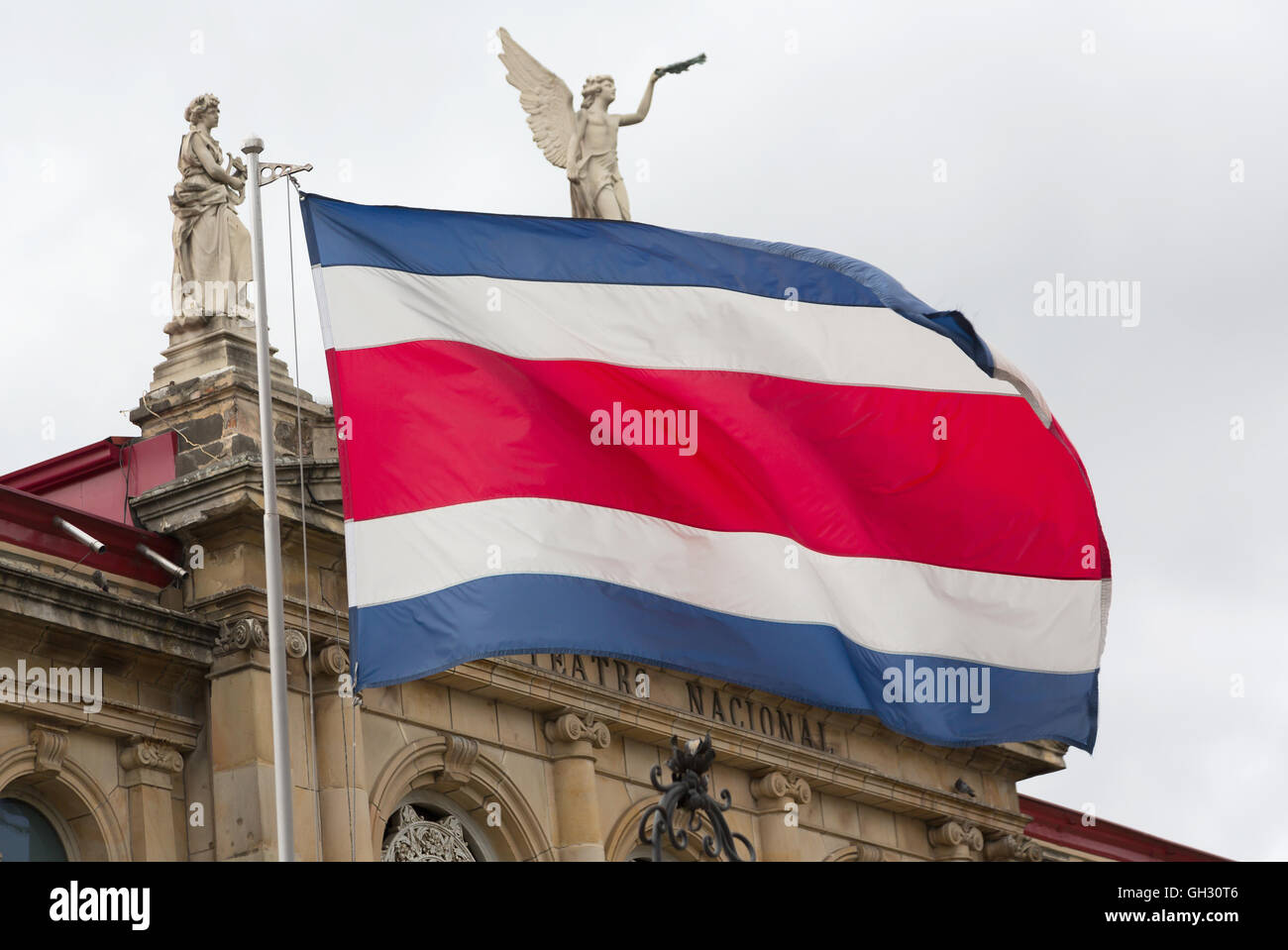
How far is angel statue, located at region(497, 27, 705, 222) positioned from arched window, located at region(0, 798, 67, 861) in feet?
27.9

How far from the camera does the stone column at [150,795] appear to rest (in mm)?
20188

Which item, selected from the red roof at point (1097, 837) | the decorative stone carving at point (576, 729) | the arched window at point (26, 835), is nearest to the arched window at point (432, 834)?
the decorative stone carving at point (576, 729)

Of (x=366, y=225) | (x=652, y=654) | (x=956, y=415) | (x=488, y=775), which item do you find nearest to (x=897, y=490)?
(x=956, y=415)

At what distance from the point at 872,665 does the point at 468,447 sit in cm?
346

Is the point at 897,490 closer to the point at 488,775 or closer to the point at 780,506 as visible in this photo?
the point at 780,506

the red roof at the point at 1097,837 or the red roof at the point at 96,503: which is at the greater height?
the red roof at the point at 96,503

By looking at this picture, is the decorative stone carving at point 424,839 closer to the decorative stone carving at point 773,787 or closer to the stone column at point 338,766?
the stone column at point 338,766

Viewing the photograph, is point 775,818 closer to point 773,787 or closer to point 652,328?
point 773,787

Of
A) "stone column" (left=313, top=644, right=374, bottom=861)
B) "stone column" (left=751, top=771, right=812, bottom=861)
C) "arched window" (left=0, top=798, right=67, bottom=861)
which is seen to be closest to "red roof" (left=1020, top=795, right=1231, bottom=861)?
"stone column" (left=751, top=771, right=812, bottom=861)

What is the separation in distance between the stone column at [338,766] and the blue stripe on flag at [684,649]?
4992 millimetres

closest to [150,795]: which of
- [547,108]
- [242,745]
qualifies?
[242,745]
